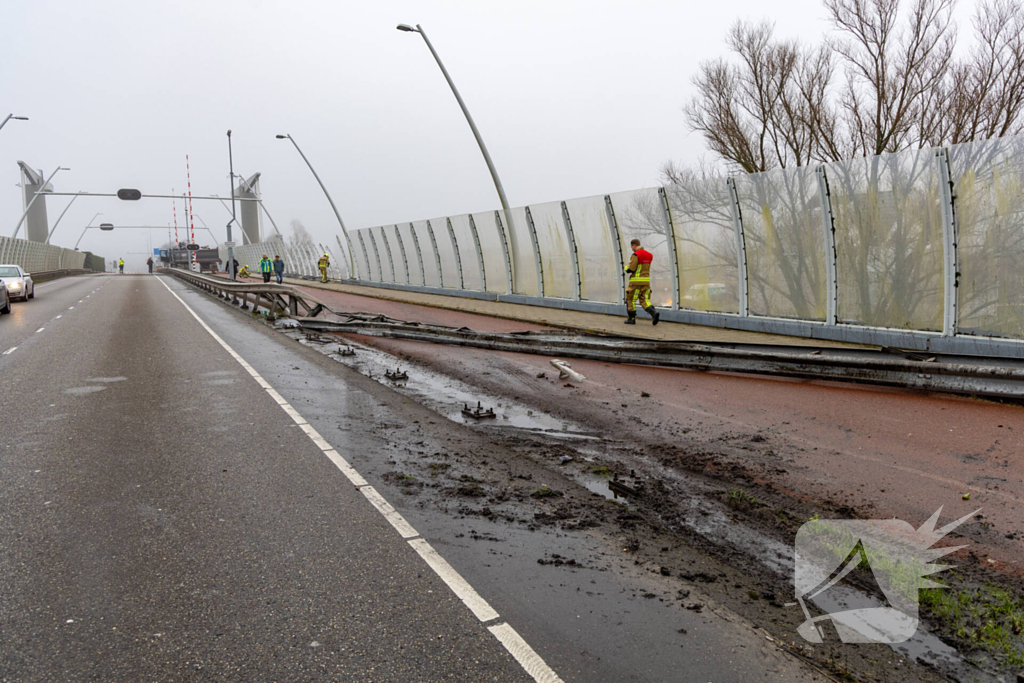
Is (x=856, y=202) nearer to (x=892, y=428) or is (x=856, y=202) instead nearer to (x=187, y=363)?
(x=892, y=428)

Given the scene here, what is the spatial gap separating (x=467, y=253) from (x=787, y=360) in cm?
1647

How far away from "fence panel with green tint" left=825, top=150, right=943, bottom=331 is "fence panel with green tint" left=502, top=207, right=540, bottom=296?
10015 mm

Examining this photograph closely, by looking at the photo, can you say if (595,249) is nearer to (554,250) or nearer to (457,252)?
(554,250)

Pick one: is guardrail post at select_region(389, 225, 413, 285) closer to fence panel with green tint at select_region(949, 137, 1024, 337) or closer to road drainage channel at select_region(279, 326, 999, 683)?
road drainage channel at select_region(279, 326, 999, 683)

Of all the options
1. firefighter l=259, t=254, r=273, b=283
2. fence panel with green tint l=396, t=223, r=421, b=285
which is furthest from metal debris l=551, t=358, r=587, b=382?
firefighter l=259, t=254, r=273, b=283

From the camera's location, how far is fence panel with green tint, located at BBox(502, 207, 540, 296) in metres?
19.7

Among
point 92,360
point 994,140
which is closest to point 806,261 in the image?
point 994,140

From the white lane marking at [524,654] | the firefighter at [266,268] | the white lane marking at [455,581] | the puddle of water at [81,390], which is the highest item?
the firefighter at [266,268]

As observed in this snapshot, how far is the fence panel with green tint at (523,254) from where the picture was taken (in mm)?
19719

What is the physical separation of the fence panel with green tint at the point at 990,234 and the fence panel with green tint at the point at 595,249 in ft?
25.2

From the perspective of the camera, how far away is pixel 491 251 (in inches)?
878

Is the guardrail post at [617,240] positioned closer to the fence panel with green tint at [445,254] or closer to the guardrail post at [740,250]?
the guardrail post at [740,250]

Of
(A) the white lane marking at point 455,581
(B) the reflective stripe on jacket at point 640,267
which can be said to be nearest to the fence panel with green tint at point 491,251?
(B) the reflective stripe on jacket at point 640,267

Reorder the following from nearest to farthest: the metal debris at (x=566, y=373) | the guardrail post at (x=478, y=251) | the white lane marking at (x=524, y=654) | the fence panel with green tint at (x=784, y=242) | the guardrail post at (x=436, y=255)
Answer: the white lane marking at (x=524, y=654) → the metal debris at (x=566, y=373) → the fence panel with green tint at (x=784, y=242) → the guardrail post at (x=478, y=251) → the guardrail post at (x=436, y=255)
